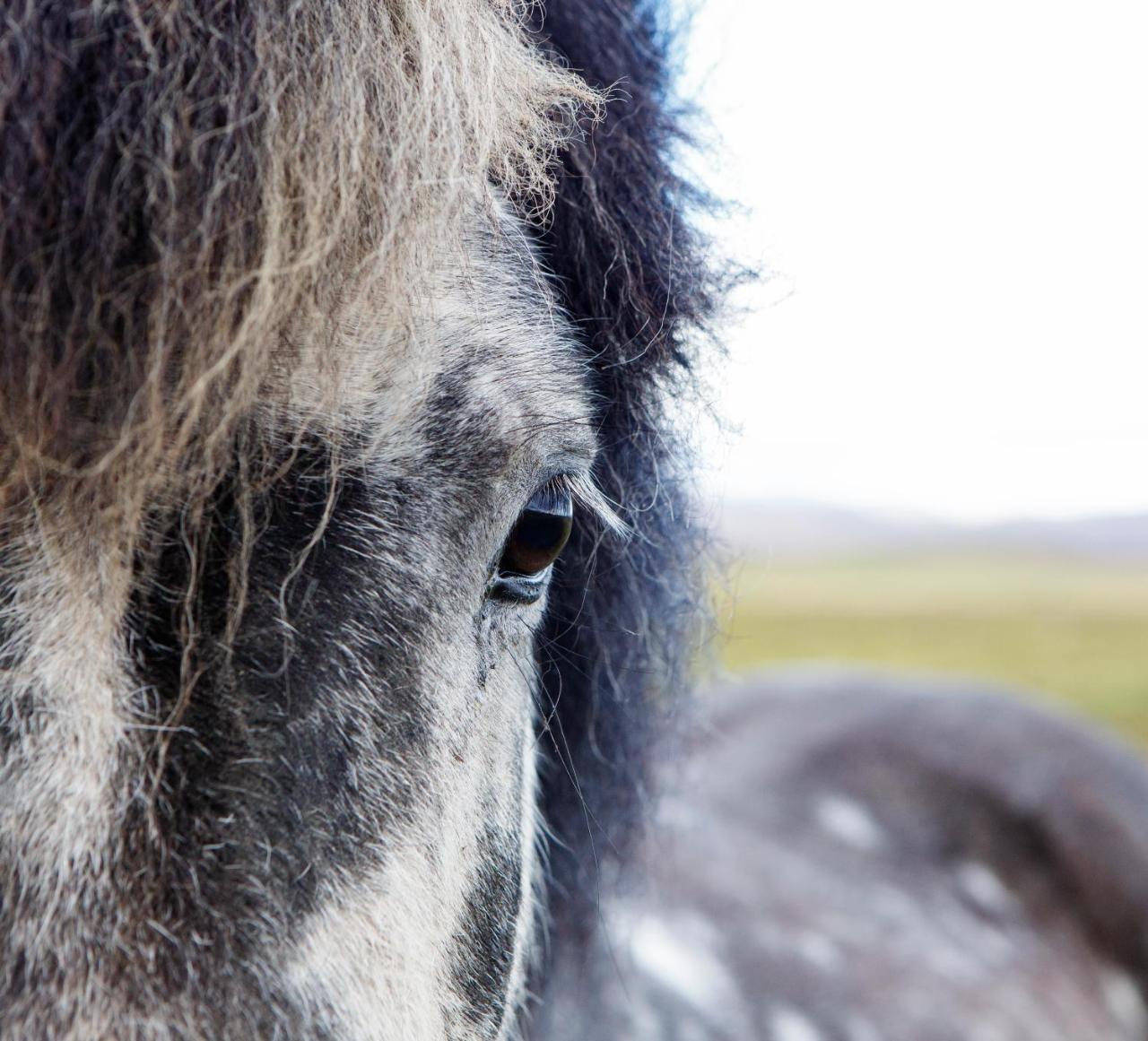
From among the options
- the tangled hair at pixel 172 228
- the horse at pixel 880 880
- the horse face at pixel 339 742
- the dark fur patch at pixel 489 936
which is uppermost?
the tangled hair at pixel 172 228

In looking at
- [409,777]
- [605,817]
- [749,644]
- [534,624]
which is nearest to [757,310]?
[534,624]

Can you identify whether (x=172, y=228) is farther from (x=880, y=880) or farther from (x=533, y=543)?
(x=880, y=880)

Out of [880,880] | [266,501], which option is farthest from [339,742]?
[880,880]

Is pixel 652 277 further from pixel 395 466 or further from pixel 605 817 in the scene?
pixel 605 817

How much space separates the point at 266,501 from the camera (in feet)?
2.13

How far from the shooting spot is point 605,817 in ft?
4.40

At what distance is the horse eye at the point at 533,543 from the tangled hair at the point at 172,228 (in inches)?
7.7

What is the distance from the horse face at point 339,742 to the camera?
22.9 inches

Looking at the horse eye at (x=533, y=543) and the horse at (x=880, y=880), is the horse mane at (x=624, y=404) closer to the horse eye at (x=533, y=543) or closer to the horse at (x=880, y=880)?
the horse eye at (x=533, y=543)

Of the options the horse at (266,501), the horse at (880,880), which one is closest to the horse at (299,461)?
the horse at (266,501)

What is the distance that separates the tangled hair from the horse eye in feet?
0.64

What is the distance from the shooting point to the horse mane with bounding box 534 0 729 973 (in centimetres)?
88

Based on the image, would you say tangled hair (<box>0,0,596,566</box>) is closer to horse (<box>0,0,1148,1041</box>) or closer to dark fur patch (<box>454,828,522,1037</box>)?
horse (<box>0,0,1148,1041</box>)

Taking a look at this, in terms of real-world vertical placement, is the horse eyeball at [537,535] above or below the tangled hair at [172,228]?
below
